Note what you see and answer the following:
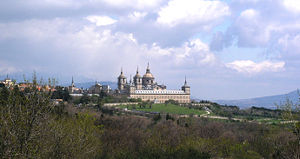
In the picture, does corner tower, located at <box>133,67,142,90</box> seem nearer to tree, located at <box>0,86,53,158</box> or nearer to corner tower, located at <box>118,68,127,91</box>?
corner tower, located at <box>118,68,127,91</box>

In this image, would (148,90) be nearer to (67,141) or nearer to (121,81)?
(121,81)

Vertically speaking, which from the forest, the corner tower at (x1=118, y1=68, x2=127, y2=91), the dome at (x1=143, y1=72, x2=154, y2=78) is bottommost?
the forest

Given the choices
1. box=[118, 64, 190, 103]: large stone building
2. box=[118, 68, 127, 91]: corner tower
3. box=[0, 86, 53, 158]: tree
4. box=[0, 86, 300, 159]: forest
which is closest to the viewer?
box=[0, 86, 53, 158]: tree

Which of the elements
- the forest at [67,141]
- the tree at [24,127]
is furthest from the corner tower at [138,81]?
the tree at [24,127]

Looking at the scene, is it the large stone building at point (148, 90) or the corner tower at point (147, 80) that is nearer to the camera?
the large stone building at point (148, 90)

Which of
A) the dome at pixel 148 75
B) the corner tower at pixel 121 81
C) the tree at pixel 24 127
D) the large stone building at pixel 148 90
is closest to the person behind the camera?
the tree at pixel 24 127

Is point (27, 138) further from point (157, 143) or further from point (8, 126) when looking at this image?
point (157, 143)

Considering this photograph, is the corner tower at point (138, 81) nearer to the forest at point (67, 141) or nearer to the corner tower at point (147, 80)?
the corner tower at point (147, 80)

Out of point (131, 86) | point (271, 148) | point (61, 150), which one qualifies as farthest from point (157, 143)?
point (131, 86)

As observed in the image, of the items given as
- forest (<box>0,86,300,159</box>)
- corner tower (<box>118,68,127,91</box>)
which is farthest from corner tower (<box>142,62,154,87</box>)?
forest (<box>0,86,300,159</box>)
